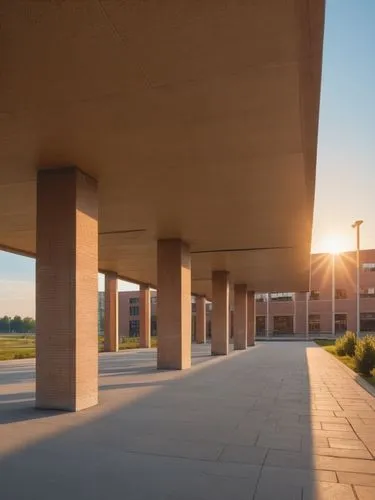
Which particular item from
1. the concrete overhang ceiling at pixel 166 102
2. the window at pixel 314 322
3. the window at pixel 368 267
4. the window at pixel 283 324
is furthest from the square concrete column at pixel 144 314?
the window at pixel 368 267

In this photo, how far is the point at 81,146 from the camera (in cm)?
902

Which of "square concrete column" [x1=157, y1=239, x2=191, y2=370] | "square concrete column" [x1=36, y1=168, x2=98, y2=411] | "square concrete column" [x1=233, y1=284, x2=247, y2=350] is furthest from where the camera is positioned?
"square concrete column" [x1=233, y1=284, x2=247, y2=350]

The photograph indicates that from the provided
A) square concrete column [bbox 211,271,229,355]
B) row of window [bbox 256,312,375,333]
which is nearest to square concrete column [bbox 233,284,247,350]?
square concrete column [bbox 211,271,229,355]

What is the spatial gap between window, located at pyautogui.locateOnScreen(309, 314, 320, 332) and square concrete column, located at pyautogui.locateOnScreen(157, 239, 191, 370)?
198 ft

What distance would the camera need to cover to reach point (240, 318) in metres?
35.4

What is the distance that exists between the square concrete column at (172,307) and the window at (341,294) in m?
60.3

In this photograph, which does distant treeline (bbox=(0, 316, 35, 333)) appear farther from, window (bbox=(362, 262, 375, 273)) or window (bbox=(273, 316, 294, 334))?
window (bbox=(362, 262, 375, 273))

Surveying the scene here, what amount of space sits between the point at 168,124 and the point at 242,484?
5.22 meters

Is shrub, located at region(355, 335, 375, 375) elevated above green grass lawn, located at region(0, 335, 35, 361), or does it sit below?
above

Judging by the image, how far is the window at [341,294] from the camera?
74312 mm

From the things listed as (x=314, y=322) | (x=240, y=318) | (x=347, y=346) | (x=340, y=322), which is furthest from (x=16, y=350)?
(x=340, y=322)

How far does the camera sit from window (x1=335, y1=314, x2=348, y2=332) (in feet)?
243

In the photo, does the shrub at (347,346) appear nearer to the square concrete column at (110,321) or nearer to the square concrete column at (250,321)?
the square concrete column at (250,321)

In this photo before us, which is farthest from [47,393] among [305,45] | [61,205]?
[305,45]
